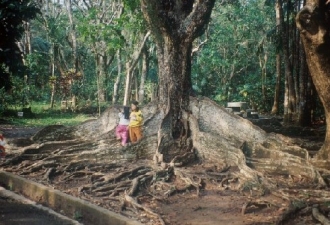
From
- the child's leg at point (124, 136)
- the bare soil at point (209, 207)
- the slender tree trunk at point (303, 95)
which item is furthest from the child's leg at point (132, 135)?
the slender tree trunk at point (303, 95)

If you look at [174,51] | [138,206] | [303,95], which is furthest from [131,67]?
[138,206]

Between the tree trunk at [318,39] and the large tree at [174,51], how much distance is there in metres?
2.93

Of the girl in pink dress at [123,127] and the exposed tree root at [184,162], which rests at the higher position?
the girl in pink dress at [123,127]

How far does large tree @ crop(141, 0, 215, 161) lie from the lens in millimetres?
9141

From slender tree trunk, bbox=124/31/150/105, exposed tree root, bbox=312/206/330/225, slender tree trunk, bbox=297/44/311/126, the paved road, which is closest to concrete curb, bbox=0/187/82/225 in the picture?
the paved road

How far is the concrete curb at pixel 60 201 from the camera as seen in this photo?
600 centimetres

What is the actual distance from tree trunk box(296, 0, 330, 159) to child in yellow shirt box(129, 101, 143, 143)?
430cm

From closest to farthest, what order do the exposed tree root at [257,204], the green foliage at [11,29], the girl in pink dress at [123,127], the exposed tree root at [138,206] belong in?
the exposed tree root at [138,206]
the exposed tree root at [257,204]
the girl in pink dress at [123,127]
the green foliage at [11,29]

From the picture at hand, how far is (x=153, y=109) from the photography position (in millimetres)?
10203

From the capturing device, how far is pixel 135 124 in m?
9.70

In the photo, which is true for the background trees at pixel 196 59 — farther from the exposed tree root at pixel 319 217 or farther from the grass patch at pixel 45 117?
the exposed tree root at pixel 319 217

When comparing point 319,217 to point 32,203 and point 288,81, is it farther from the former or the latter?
point 288,81

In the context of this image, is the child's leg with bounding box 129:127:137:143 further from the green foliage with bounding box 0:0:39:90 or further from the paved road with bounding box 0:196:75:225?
the green foliage with bounding box 0:0:39:90

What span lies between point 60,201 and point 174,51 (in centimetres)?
439
